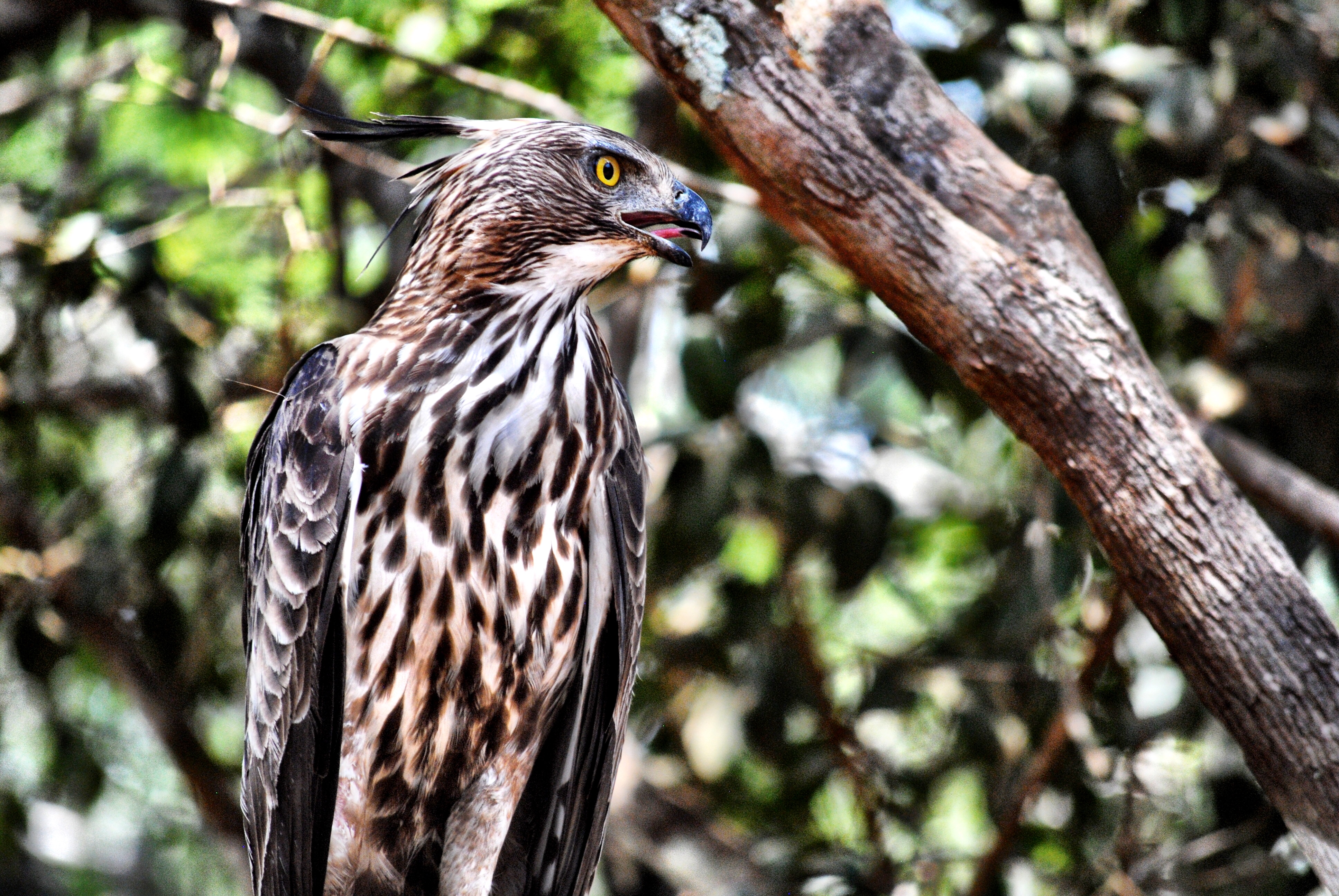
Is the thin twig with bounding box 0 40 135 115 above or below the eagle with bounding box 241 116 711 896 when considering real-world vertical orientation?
below

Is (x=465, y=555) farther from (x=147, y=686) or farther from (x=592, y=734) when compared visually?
(x=147, y=686)

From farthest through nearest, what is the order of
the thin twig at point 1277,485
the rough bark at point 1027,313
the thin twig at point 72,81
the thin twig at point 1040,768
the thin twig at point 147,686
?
1. the thin twig at point 72,81
2. the thin twig at point 147,686
3. the thin twig at point 1040,768
4. the thin twig at point 1277,485
5. the rough bark at point 1027,313

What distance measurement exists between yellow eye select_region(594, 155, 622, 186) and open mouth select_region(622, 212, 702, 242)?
3.3 inches

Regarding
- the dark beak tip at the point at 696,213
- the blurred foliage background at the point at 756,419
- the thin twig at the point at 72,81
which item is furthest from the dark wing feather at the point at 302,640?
the thin twig at the point at 72,81

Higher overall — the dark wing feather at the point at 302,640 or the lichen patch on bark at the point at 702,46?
the lichen patch on bark at the point at 702,46

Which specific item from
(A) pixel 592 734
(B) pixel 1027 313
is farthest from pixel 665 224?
(A) pixel 592 734

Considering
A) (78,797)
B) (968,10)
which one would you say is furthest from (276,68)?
(78,797)

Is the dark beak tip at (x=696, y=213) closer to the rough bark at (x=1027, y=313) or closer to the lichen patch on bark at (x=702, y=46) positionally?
the rough bark at (x=1027, y=313)

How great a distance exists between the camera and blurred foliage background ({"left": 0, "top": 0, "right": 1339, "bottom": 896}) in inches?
148

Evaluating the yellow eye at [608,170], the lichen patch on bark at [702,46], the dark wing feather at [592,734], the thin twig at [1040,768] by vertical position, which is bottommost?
the thin twig at [1040,768]

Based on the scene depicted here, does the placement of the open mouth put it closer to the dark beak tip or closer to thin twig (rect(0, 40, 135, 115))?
the dark beak tip

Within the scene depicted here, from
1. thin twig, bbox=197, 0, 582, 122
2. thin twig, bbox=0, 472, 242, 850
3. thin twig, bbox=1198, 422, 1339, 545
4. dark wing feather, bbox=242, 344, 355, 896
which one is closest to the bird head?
dark wing feather, bbox=242, 344, 355, 896

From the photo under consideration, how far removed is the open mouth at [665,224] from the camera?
2691 millimetres

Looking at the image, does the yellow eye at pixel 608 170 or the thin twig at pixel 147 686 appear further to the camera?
the thin twig at pixel 147 686
